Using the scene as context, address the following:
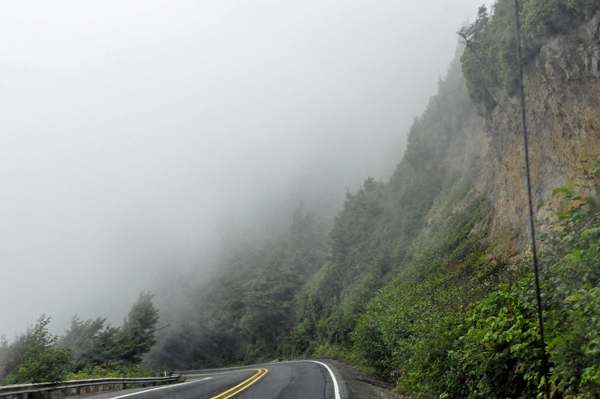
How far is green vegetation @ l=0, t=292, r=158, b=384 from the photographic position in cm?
1153

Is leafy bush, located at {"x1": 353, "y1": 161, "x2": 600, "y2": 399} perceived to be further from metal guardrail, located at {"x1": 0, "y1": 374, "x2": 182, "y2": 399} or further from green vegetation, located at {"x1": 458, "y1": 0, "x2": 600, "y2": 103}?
metal guardrail, located at {"x1": 0, "y1": 374, "x2": 182, "y2": 399}

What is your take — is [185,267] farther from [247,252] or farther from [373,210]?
[373,210]

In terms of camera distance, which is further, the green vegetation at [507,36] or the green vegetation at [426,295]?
the green vegetation at [507,36]

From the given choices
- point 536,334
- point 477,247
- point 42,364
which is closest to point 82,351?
→ point 42,364

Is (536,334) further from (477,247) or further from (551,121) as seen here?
(477,247)

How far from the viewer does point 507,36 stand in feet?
46.8

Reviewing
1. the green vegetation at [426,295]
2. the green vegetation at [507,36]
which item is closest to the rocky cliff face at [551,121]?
the green vegetation at [507,36]

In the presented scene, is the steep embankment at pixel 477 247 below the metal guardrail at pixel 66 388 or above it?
above

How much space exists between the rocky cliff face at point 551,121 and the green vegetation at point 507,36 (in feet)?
1.12

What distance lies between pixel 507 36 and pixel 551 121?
385 centimetres

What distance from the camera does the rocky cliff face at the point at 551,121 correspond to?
1052 centimetres

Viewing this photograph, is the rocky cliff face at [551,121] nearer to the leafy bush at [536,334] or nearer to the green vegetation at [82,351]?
the leafy bush at [536,334]

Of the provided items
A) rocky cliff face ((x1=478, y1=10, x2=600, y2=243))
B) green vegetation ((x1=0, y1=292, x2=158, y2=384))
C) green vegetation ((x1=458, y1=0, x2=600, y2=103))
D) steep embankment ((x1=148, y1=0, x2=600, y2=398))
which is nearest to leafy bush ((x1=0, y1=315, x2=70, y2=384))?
green vegetation ((x1=0, y1=292, x2=158, y2=384))

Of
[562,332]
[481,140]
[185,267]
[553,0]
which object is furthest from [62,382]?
[185,267]
